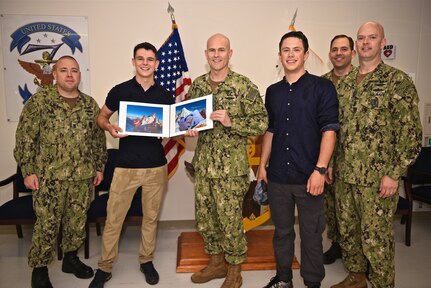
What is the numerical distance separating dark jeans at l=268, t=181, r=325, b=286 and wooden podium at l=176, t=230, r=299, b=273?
528 mm

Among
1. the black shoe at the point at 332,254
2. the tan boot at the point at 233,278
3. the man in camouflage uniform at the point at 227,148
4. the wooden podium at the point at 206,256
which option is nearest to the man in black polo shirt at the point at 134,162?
the man in camouflage uniform at the point at 227,148

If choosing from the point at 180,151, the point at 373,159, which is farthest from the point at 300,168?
the point at 180,151

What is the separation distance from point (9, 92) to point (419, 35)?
5.02 metres

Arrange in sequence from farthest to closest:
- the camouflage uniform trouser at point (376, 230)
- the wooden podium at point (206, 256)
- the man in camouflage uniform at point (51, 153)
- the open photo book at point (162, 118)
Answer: the wooden podium at point (206, 256) → the man in camouflage uniform at point (51, 153) → the open photo book at point (162, 118) → the camouflage uniform trouser at point (376, 230)

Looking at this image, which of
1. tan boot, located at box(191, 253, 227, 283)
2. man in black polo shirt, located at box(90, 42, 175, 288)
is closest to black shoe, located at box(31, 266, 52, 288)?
man in black polo shirt, located at box(90, 42, 175, 288)

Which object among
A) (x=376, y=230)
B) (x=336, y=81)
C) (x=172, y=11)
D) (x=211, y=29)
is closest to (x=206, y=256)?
(x=376, y=230)

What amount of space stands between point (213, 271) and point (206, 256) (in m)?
0.24

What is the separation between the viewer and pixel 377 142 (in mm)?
2133

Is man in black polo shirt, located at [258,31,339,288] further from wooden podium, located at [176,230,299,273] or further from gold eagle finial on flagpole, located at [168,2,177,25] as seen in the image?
gold eagle finial on flagpole, located at [168,2,177,25]

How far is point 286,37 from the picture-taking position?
215 cm

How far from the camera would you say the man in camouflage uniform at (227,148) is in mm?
2400

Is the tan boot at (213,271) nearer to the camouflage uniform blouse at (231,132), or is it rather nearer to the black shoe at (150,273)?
the black shoe at (150,273)

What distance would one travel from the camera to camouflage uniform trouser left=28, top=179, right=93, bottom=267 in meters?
2.48

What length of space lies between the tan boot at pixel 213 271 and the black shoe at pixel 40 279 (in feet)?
3.84
